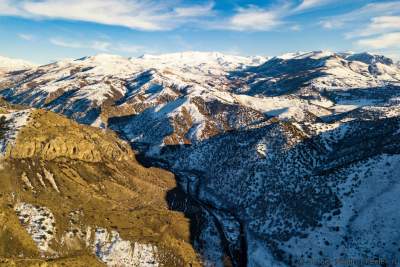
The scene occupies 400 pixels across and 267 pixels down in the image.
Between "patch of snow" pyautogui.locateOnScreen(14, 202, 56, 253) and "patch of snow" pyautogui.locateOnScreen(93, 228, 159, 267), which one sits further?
"patch of snow" pyautogui.locateOnScreen(93, 228, 159, 267)

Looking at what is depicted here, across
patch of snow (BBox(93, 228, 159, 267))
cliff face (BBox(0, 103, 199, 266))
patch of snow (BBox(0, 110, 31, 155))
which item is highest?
patch of snow (BBox(0, 110, 31, 155))

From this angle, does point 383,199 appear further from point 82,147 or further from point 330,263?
point 82,147

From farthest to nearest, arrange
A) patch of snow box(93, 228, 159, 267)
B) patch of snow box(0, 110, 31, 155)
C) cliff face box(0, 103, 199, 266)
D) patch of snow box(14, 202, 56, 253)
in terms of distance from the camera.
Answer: patch of snow box(0, 110, 31, 155) → patch of snow box(93, 228, 159, 267) → cliff face box(0, 103, 199, 266) → patch of snow box(14, 202, 56, 253)

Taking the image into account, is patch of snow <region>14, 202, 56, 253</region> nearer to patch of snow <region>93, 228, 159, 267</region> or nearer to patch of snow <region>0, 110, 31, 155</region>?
patch of snow <region>93, 228, 159, 267</region>

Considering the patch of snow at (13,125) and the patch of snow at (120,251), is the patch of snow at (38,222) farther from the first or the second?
the patch of snow at (13,125)

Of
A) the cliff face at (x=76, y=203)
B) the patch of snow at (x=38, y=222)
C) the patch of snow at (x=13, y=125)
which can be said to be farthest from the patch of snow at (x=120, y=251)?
the patch of snow at (x=13, y=125)

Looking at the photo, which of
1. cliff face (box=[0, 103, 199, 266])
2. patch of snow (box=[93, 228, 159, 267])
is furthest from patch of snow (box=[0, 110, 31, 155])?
patch of snow (box=[93, 228, 159, 267])

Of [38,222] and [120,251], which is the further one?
[38,222]

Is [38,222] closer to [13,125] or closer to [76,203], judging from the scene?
[76,203]

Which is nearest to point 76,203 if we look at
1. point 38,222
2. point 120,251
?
point 38,222
